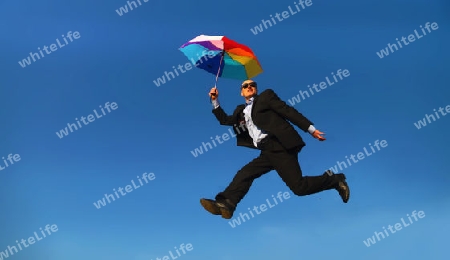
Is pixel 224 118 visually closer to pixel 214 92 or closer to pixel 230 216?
pixel 214 92

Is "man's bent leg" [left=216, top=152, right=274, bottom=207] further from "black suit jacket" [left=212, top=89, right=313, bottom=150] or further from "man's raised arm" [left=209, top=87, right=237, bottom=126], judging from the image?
"man's raised arm" [left=209, top=87, right=237, bottom=126]

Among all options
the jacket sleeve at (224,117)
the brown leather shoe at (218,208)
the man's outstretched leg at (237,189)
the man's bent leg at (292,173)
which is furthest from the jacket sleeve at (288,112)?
the brown leather shoe at (218,208)

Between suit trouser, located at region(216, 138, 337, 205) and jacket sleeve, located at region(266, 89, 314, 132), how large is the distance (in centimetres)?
38

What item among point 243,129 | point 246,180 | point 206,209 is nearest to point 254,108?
point 243,129

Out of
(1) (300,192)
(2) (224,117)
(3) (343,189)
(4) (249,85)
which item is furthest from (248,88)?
(3) (343,189)

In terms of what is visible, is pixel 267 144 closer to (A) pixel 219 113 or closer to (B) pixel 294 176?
(B) pixel 294 176

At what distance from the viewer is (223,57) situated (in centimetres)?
751

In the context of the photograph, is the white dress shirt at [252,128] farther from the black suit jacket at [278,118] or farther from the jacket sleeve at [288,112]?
the jacket sleeve at [288,112]

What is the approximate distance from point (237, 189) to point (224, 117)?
3.18ft

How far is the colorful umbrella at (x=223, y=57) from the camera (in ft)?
24.6

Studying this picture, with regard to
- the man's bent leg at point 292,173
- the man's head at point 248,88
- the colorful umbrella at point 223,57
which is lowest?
the man's bent leg at point 292,173

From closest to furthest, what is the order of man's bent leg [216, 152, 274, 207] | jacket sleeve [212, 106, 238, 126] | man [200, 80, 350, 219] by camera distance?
man [200, 80, 350, 219] → man's bent leg [216, 152, 274, 207] → jacket sleeve [212, 106, 238, 126]

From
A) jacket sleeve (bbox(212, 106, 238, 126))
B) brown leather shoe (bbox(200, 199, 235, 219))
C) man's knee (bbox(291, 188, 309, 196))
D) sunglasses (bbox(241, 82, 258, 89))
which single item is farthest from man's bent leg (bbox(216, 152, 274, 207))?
sunglasses (bbox(241, 82, 258, 89))

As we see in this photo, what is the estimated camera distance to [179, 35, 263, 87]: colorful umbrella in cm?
750
